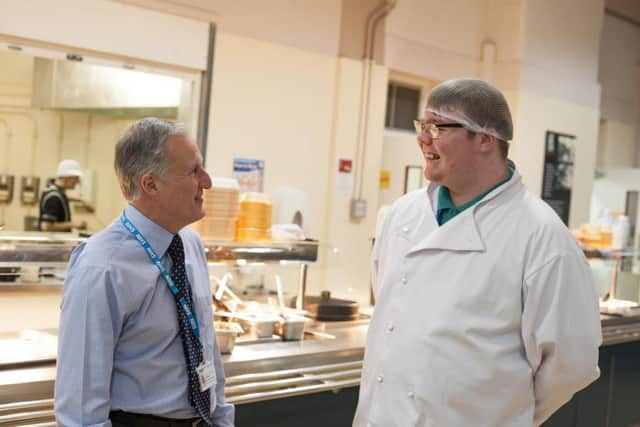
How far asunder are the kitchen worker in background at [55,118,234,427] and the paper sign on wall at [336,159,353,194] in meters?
3.91

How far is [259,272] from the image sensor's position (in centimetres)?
411

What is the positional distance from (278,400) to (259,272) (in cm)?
136

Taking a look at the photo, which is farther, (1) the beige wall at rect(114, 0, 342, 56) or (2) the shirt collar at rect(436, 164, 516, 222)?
(1) the beige wall at rect(114, 0, 342, 56)

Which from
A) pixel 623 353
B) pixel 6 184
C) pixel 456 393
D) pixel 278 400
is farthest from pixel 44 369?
pixel 6 184

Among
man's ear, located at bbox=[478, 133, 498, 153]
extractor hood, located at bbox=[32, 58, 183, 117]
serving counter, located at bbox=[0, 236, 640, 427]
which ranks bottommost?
serving counter, located at bbox=[0, 236, 640, 427]

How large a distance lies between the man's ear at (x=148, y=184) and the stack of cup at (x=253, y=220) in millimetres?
1444

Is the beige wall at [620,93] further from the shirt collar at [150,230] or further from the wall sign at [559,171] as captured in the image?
the shirt collar at [150,230]

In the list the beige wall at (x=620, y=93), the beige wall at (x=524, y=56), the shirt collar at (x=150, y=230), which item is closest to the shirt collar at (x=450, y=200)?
the shirt collar at (x=150, y=230)

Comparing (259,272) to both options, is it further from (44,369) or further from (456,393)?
(456,393)

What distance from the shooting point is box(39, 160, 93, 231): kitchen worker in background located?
19.1 ft

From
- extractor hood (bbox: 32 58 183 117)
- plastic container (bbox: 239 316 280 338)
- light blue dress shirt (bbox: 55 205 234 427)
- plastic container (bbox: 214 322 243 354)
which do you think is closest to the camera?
light blue dress shirt (bbox: 55 205 234 427)

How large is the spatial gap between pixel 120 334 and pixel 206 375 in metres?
0.25

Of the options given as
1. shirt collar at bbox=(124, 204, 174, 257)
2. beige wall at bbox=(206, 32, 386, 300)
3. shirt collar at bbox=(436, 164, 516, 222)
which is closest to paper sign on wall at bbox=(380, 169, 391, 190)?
beige wall at bbox=(206, 32, 386, 300)

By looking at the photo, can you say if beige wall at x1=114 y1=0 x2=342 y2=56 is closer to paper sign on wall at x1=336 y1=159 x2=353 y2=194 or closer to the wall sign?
paper sign on wall at x1=336 y1=159 x2=353 y2=194
